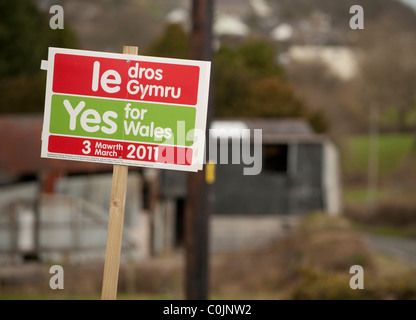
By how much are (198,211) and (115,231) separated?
4595 mm

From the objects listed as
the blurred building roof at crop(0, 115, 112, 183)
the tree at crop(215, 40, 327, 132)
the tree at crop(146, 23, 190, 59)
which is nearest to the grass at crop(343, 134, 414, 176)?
the tree at crop(215, 40, 327, 132)

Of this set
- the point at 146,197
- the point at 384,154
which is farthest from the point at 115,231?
the point at 384,154

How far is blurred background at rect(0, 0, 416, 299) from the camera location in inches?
696

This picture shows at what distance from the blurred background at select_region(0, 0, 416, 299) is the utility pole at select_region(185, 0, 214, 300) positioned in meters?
0.11

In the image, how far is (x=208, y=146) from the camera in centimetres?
754

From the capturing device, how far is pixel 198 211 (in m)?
9.13

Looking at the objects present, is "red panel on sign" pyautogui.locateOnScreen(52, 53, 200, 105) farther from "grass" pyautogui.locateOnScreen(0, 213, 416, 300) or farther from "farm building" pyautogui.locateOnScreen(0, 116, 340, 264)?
"grass" pyautogui.locateOnScreen(0, 213, 416, 300)

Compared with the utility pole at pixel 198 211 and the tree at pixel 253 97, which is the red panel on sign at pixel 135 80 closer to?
the utility pole at pixel 198 211

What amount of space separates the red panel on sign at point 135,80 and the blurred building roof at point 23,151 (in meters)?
14.8

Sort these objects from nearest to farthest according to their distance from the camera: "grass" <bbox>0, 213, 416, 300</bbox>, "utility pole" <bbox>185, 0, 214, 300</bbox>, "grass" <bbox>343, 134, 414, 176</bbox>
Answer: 1. "utility pole" <bbox>185, 0, 214, 300</bbox>
2. "grass" <bbox>0, 213, 416, 300</bbox>
3. "grass" <bbox>343, 134, 414, 176</bbox>

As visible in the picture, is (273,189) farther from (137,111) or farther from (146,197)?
(137,111)

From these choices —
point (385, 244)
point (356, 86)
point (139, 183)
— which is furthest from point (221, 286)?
point (356, 86)
